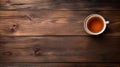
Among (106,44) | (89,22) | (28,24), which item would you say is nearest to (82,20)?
(89,22)

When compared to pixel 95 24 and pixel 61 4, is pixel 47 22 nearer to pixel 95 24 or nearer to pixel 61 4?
pixel 61 4

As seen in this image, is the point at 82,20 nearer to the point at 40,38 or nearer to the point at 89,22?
the point at 89,22

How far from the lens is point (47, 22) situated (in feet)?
5.34

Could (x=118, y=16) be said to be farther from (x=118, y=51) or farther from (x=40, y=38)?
(x=40, y=38)

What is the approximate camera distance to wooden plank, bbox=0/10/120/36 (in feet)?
5.28

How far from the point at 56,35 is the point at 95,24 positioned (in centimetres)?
26

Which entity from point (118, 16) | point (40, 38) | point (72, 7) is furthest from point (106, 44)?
point (40, 38)

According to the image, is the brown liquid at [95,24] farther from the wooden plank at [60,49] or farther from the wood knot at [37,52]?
the wood knot at [37,52]

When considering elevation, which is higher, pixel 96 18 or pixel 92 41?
pixel 96 18

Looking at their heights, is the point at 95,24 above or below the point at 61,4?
below

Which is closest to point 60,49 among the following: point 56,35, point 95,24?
point 56,35

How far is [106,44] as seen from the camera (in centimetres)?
159

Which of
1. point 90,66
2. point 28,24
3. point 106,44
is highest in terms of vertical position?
point 28,24

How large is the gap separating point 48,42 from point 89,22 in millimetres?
289
